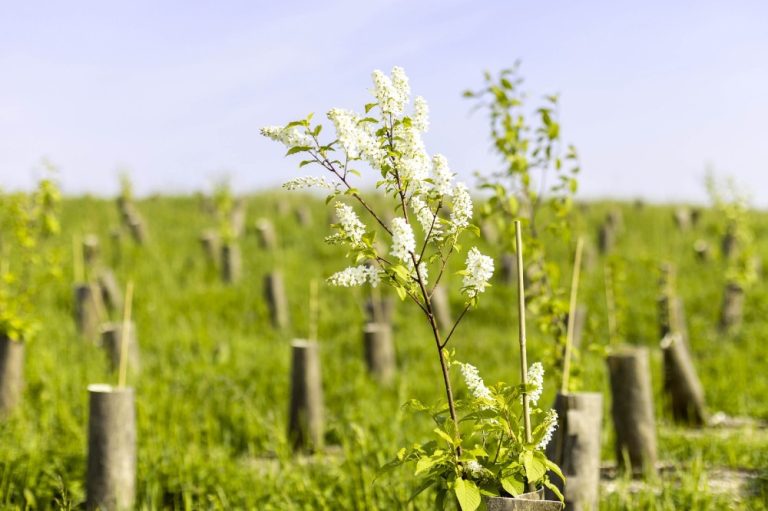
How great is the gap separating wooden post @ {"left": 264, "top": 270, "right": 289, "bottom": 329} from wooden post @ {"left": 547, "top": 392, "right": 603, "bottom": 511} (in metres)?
6.52

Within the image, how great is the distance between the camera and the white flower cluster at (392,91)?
2197mm

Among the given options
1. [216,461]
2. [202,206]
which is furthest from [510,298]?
[202,206]

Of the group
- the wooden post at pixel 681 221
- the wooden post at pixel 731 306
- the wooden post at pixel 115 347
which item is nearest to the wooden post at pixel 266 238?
the wooden post at pixel 115 347

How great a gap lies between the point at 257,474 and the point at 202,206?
16614 millimetres

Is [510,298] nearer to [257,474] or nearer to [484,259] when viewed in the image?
[257,474]

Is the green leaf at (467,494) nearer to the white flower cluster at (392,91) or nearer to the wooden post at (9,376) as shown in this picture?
the white flower cluster at (392,91)

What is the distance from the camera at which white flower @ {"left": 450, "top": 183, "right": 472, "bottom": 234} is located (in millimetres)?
2229

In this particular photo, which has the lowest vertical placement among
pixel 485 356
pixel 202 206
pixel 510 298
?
pixel 485 356

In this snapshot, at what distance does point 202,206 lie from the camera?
796 inches

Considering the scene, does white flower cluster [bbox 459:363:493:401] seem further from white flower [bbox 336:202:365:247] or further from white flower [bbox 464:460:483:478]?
white flower [bbox 336:202:365:247]

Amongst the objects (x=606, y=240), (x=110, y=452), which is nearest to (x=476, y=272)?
(x=110, y=452)

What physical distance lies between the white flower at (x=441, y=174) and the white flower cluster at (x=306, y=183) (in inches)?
12.0

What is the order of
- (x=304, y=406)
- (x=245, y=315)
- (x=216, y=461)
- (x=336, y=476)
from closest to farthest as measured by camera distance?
(x=336, y=476), (x=216, y=461), (x=304, y=406), (x=245, y=315)

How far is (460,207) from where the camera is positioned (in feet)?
7.35
